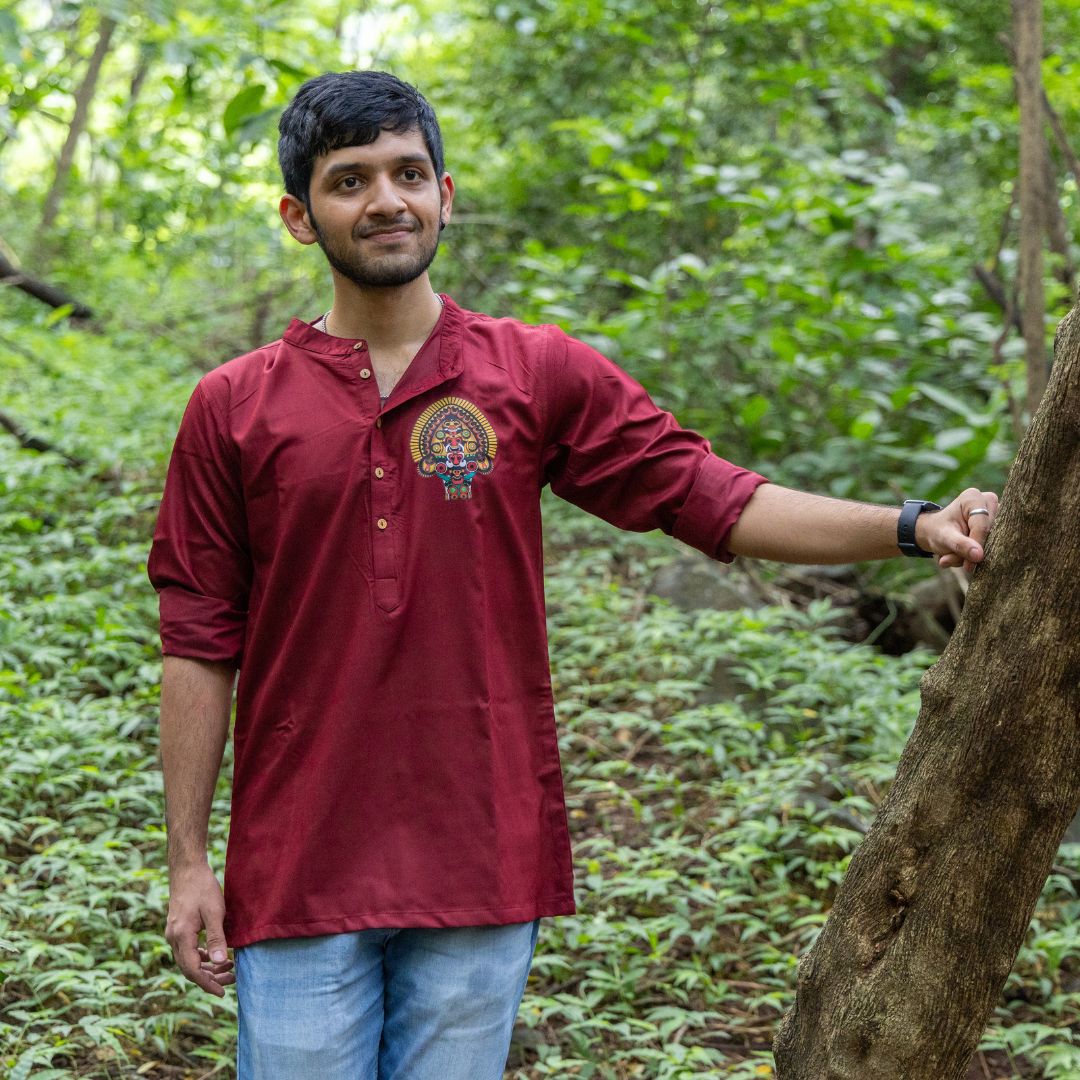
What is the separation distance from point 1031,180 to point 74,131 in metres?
9.80

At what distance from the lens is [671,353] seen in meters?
7.00

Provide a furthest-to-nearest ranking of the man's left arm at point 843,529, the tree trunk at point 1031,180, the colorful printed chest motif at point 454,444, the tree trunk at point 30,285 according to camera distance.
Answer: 1. the tree trunk at point 30,285
2. the tree trunk at point 1031,180
3. the colorful printed chest motif at point 454,444
4. the man's left arm at point 843,529

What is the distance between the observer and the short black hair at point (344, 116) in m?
1.92

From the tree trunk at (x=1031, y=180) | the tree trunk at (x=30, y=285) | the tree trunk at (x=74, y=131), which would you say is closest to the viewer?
the tree trunk at (x=1031, y=180)

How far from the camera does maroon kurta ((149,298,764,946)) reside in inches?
70.9

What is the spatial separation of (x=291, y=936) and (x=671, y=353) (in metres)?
5.58

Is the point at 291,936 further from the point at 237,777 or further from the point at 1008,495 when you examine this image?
the point at 1008,495

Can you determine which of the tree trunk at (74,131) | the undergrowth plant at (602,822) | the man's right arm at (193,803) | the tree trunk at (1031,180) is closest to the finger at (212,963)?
the man's right arm at (193,803)

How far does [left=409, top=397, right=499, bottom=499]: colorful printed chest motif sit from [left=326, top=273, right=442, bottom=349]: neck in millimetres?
156

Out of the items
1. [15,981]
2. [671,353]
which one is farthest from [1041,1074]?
[671,353]

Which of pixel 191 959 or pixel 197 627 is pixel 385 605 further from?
pixel 191 959

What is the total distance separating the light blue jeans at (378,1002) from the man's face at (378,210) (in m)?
1.01

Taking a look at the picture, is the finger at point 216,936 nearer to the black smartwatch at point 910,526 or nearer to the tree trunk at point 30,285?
the black smartwatch at point 910,526

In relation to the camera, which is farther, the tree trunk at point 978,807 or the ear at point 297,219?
the ear at point 297,219
